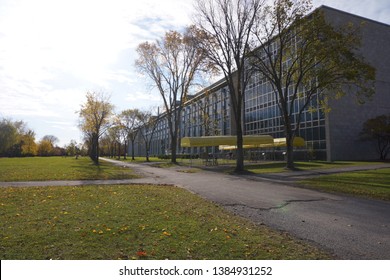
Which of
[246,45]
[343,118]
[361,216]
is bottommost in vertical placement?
[361,216]

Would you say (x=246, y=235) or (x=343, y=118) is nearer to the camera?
(x=246, y=235)

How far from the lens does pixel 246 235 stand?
602cm

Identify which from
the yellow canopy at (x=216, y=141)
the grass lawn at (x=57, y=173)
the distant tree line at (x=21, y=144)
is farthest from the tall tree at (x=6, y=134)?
the yellow canopy at (x=216, y=141)

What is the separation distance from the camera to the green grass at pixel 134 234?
4797 mm

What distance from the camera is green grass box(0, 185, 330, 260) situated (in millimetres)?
4797

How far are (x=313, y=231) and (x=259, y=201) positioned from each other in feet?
13.3

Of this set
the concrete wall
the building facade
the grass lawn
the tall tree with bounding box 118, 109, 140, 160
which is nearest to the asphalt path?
the grass lawn

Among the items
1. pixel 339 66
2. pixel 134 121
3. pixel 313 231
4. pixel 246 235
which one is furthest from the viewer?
pixel 134 121

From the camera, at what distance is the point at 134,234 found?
5.83 metres

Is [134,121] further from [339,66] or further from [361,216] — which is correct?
[361,216]

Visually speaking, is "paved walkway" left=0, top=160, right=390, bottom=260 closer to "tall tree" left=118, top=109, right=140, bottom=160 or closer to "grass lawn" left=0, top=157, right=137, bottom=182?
"grass lawn" left=0, top=157, right=137, bottom=182

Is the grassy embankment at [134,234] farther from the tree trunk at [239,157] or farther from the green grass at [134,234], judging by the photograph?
the tree trunk at [239,157]

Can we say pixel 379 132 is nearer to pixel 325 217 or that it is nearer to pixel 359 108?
pixel 359 108
